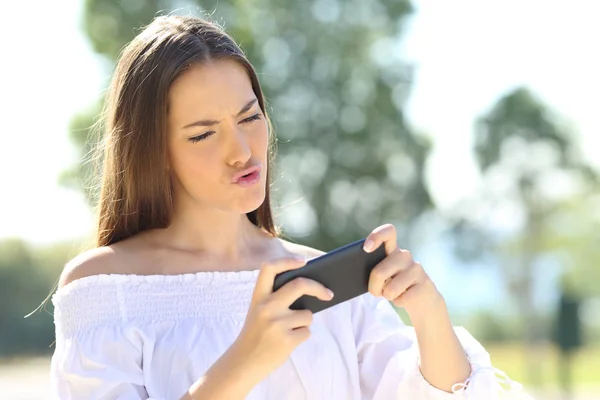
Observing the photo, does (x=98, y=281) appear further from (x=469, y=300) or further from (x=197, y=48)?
(x=469, y=300)

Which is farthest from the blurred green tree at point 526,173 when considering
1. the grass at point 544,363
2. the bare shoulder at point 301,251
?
the bare shoulder at point 301,251

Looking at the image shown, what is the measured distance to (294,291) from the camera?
1.62 metres

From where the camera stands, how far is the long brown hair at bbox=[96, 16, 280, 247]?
2.14 meters

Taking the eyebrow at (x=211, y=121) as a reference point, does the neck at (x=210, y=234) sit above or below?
below

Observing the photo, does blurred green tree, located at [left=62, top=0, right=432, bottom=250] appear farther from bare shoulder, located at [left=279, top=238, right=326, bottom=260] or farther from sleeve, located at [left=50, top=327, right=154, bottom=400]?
sleeve, located at [left=50, top=327, right=154, bottom=400]

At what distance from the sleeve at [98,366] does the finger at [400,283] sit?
593mm

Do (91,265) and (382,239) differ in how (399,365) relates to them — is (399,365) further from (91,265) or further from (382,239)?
(91,265)

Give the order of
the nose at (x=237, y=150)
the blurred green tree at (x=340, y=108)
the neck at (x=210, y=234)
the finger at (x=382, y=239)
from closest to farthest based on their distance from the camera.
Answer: the finger at (x=382, y=239), the nose at (x=237, y=150), the neck at (x=210, y=234), the blurred green tree at (x=340, y=108)

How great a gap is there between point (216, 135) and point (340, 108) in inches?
494

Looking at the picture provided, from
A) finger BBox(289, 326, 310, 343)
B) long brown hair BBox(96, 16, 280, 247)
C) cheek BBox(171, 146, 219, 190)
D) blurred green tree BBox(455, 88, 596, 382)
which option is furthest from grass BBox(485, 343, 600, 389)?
finger BBox(289, 326, 310, 343)

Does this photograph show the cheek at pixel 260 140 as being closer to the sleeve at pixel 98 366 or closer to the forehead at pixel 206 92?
the forehead at pixel 206 92

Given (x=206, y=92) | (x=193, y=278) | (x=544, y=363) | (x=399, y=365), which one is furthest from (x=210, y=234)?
(x=544, y=363)

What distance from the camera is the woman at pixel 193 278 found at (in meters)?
2.00

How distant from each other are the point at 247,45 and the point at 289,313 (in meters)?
11.2
